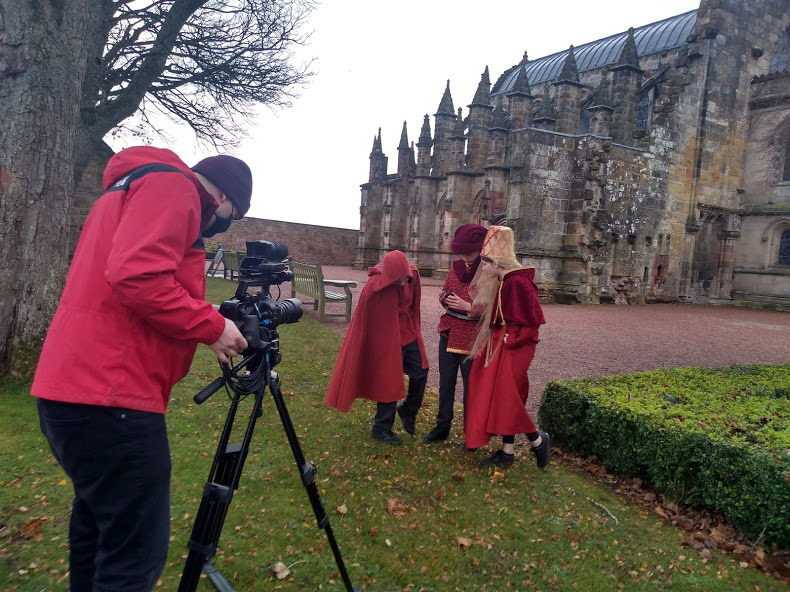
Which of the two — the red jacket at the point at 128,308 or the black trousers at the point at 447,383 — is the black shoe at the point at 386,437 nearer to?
the black trousers at the point at 447,383

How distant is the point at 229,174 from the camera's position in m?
2.12

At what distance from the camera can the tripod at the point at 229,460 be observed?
2199 millimetres

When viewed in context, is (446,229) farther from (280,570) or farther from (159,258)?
(159,258)

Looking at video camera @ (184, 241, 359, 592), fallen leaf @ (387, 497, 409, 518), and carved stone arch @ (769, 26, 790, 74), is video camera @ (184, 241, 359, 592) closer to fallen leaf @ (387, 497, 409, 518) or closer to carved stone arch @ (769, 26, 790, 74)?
fallen leaf @ (387, 497, 409, 518)

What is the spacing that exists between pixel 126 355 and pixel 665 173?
21353mm

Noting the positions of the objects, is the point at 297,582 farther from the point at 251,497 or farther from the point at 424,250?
the point at 424,250

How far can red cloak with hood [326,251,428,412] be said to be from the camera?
473 centimetres

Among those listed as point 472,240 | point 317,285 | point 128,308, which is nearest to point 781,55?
point 317,285

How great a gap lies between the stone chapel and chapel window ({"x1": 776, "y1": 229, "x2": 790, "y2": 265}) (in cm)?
5

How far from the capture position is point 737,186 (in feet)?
74.1

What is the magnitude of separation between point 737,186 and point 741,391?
20.5 meters

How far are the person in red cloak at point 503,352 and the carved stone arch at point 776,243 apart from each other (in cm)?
2207

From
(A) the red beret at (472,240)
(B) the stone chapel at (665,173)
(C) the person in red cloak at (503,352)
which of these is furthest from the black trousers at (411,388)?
(B) the stone chapel at (665,173)

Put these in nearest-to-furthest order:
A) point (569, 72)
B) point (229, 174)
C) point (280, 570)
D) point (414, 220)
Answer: point (229, 174) < point (280, 570) < point (569, 72) < point (414, 220)
